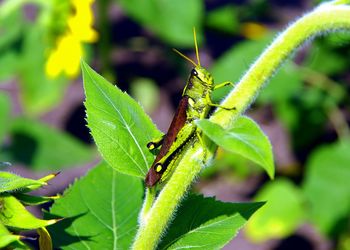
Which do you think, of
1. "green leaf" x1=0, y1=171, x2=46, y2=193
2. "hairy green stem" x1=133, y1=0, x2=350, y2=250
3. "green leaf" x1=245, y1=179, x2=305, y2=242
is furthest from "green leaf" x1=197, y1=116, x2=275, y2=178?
"green leaf" x1=245, y1=179, x2=305, y2=242

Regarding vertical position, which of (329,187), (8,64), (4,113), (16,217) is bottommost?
(329,187)

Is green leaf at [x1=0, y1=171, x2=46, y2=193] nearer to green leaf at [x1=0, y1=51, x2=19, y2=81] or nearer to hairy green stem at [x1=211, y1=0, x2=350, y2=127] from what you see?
hairy green stem at [x1=211, y1=0, x2=350, y2=127]

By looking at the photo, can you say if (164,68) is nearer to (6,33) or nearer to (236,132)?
(6,33)

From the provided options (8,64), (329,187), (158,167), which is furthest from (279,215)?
(158,167)

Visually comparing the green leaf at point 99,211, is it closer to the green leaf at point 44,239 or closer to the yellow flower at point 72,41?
the green leaf at point 44,239

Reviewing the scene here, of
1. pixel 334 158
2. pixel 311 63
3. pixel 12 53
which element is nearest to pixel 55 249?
pixel 12 53

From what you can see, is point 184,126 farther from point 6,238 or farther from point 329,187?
point 329,187
